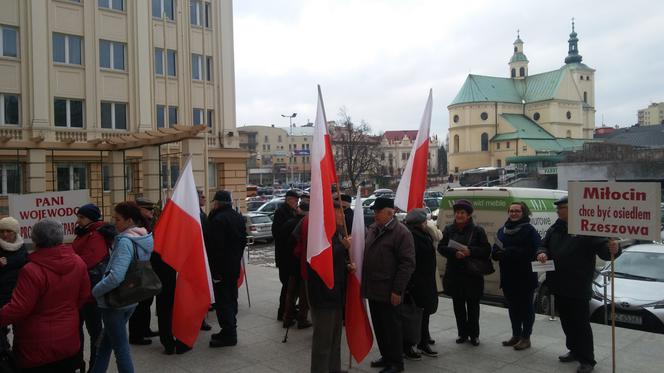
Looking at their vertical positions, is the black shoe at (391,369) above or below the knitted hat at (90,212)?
below

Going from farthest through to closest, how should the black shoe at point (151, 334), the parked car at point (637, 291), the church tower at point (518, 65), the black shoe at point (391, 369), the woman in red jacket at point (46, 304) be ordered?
the church tower at point (518, 65)
the parked car at point (637, 291)
the black shoe at point (151, 334)
the black shoe at point (391, 369)
the woman in red jacket at point (46, 304)

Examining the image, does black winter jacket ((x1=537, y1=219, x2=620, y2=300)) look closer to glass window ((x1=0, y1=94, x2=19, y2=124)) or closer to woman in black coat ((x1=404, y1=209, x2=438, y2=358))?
woman in black coat ((x1=404, y1=209, x2=438, y2=358))

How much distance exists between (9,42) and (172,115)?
29.8 ft

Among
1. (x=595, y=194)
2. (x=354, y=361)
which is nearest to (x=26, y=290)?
(x=354, y=361)

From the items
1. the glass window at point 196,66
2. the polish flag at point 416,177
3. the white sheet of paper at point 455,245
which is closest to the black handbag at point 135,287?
the polish flag at point 416,177

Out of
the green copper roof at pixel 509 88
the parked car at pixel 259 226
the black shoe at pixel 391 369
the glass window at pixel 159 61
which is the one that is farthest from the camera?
the green copper roof at pixel 509 88

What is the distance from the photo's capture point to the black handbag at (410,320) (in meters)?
6.14

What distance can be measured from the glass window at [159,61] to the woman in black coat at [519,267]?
1127 inches

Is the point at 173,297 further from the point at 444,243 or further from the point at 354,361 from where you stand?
the point at 444,243

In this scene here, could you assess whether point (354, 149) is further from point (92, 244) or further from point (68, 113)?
point (92, 244)

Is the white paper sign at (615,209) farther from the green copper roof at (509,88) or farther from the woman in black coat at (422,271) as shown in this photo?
the green copper roof at (509,88)

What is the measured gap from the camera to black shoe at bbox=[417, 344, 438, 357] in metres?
6.49

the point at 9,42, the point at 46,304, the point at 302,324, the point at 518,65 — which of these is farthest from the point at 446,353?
the point at 518,65

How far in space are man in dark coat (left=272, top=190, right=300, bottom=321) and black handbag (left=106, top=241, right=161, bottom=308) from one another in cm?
290
